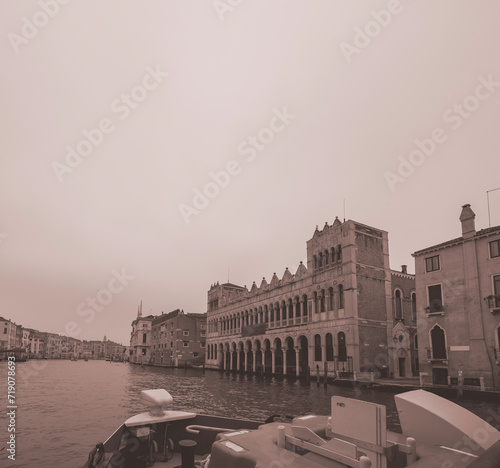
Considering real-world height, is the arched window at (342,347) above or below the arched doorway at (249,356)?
above

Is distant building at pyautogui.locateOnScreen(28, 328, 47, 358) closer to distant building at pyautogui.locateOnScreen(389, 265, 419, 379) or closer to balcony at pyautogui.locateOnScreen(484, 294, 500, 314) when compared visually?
distant building at pyautogui.locateOnScreen(389, 265, 419, 379)

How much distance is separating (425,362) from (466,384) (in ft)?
12.2

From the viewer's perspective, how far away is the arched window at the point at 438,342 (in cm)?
2683

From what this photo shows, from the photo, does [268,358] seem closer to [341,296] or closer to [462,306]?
[341,296]

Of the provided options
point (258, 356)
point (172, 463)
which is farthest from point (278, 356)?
point (172, 463)

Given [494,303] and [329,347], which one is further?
[329,347]

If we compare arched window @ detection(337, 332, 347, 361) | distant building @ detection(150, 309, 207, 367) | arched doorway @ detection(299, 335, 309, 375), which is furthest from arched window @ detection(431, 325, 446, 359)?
distant building @ detection(150, 309, 207, 367)

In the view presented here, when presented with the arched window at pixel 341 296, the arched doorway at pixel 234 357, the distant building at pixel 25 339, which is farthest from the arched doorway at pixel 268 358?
the distant building at pixel 25 339

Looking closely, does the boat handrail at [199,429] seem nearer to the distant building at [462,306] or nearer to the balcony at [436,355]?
the distant building at [462,306]

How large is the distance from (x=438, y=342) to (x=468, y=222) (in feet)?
27.7

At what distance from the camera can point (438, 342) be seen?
27.2 m

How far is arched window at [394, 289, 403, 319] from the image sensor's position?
38.2 metres

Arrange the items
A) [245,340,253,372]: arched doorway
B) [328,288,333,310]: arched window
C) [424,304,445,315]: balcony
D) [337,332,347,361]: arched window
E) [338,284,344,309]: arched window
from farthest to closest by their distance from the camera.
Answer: [245,340,253,372]: arched doorway < [328,288,333,310]: arched window < [338,284,344,309]: arched window < [337,332,347,361]: arched window < [424,304,445,315]: balcony

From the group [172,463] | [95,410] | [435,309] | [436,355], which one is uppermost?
[435,309]
